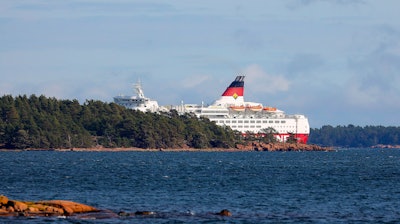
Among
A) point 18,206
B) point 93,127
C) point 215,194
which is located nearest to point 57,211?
point 18,206

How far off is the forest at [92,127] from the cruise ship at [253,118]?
28.7ft

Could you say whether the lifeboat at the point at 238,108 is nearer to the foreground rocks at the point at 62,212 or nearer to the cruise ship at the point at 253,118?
the cruise ship at the point at 253,118

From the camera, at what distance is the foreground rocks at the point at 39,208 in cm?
3938

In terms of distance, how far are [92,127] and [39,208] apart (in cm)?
11497

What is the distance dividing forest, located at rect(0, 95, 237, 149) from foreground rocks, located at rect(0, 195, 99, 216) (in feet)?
323

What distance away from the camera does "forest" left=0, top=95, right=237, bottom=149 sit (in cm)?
14238

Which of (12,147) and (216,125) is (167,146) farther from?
(12,147)

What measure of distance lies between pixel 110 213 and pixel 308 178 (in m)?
31.3

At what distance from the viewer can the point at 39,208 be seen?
4006 centimetres

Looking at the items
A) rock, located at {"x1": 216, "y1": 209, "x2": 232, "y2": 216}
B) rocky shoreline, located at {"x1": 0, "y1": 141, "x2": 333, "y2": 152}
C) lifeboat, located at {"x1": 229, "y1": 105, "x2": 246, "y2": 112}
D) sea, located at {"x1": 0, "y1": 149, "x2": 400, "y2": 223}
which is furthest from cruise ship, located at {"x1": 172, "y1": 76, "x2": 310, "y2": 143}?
rock, located at {"x1": 216, "y1": 209, "x2": 232, "y2": 216}

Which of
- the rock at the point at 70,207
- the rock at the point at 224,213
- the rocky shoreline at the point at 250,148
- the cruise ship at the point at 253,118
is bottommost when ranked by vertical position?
the rock at the point at 224,213

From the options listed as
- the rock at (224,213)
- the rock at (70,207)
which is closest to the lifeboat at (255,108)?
the rock at (224,213)

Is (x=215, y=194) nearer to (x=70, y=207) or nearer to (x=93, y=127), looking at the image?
(x=70, y=207)

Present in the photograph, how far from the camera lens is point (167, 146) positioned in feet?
517
